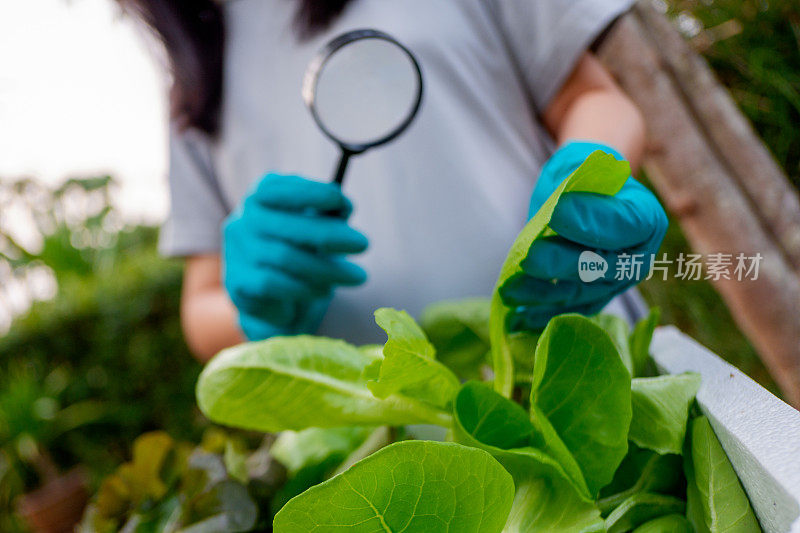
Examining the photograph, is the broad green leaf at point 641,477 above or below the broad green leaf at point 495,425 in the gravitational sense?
below

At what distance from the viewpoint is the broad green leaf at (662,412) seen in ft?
1.16

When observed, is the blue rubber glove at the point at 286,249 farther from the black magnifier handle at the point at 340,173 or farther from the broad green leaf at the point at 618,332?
the broad green leaf at the point at 618,332

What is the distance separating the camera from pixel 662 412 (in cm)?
36

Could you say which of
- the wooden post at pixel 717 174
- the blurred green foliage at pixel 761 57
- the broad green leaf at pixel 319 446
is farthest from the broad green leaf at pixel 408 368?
the blurred green foliage at pixel 761 57

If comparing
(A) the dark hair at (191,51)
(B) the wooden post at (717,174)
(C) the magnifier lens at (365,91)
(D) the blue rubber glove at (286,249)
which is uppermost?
(A) the dark hair at (191,51)

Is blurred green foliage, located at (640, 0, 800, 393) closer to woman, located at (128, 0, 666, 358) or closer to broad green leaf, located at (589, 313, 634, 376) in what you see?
woman, located at (128, 0, 666, 358)

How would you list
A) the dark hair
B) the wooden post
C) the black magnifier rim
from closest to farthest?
the black magnifier rim → the wooden post → the dark hair

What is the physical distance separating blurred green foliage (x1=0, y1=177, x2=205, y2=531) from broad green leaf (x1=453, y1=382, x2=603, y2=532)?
2.77 metres

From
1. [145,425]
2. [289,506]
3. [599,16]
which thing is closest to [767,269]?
[599,16]

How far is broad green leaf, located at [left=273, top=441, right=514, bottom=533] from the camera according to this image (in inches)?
10.5
